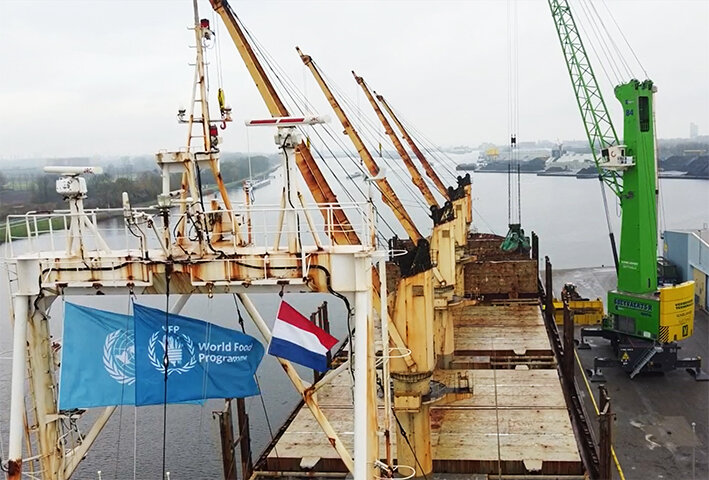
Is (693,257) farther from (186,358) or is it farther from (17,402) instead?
(17,402)

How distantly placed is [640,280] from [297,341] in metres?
30.6

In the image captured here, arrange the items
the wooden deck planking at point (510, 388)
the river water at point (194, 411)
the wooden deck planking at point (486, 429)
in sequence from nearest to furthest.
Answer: the wooden deck planking at point (486, 429)
the wooden deck planking at point (510, 388)
the river water at point (194, 411)

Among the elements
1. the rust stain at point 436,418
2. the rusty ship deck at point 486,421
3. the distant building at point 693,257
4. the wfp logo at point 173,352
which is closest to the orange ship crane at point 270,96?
the wfp logo at point 173,352

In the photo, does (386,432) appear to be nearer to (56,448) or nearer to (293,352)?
(293,352)

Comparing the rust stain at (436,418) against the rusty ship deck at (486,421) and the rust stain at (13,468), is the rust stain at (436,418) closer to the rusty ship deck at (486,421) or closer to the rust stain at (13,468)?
the rusty ship deck at (486,421)

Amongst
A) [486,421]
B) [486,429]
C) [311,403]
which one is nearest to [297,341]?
[311,403]

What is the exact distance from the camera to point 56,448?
10445 millimetres

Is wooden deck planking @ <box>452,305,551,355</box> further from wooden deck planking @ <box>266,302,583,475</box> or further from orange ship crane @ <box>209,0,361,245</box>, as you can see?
orange ship crane @ <box>209,0,361,245</box>

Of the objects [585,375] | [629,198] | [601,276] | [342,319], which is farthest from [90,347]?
[601,276]

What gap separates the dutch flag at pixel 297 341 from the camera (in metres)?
9.95

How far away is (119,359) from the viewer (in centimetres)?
1024

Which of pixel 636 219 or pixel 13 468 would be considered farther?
pixel 636 219

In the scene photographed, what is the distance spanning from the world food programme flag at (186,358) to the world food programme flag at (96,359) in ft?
0.77

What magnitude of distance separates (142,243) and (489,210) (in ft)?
418
